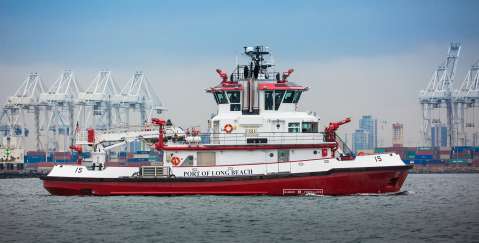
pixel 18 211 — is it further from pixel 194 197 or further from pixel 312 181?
pixel 312 181

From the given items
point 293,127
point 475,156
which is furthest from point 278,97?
point 475,156

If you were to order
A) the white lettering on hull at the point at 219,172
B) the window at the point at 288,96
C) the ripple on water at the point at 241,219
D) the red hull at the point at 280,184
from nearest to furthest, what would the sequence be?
1. the ripple on water at the point at 241,219
2. the red hull at the point at 280,184
3. the white lettering on hull at the point at 219,172
4. the window at the point at 288,96

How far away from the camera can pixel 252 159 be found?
138 feet

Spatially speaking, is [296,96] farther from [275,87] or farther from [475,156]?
[475,156]

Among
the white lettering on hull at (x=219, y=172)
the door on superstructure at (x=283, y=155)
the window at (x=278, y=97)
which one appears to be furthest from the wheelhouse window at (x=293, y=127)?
the white lettering on hull at (x=219, y=172)

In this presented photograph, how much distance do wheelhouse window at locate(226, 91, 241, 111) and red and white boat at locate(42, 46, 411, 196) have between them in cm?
5

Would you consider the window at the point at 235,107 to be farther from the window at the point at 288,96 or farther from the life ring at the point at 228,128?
the window at the point at 288,96

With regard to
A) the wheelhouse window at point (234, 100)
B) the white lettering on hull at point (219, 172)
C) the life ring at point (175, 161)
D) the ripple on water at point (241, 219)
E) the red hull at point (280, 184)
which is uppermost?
the wheelhouse window at point (234, 100)

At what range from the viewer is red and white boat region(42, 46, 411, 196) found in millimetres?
40688

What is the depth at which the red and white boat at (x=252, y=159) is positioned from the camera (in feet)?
133

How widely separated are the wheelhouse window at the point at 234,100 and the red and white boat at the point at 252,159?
1.9 inches

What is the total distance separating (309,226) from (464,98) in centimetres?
11807

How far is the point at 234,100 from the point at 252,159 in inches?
127

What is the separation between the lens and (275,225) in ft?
104
